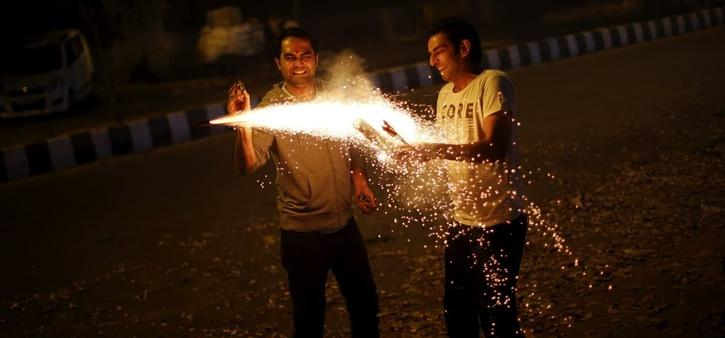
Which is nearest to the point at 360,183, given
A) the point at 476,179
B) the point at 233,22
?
the point at 476,179

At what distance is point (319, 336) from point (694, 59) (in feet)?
41.5

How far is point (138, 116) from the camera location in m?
15.5

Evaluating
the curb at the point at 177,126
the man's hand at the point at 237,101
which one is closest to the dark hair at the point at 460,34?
the man's hand at the point at 237,101

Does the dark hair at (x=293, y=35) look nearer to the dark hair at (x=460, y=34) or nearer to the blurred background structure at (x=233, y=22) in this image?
the dark hair at (x=460, y=34)

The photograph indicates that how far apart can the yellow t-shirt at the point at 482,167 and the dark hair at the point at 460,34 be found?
A: 0.29 feet

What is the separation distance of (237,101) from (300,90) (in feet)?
1.17

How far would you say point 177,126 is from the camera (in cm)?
1321

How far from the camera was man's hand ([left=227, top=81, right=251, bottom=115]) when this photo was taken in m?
3.49

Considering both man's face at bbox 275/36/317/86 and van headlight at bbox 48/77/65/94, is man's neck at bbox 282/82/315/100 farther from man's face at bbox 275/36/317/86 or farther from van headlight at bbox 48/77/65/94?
van headlight at bbox 48/77/65/94

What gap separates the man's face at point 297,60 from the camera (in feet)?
12.0

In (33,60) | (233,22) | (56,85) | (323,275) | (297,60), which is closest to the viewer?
(297,60)

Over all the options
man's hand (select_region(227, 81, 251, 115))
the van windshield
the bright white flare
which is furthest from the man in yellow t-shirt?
the van windshield

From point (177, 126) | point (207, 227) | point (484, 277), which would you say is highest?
point (484, 277)

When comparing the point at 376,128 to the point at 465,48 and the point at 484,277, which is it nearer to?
the point at 465,48
